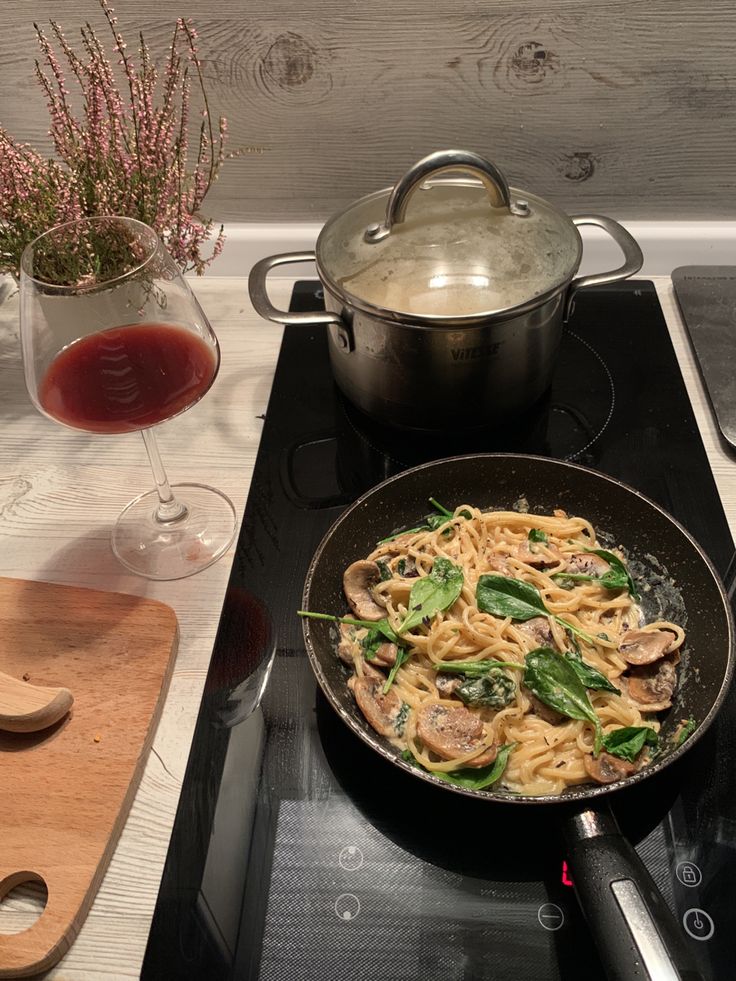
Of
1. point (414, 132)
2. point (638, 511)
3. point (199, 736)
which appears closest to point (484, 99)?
point (414, 132)

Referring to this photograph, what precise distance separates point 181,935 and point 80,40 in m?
1.26

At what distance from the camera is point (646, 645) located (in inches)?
33.4

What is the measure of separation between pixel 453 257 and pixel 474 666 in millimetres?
512

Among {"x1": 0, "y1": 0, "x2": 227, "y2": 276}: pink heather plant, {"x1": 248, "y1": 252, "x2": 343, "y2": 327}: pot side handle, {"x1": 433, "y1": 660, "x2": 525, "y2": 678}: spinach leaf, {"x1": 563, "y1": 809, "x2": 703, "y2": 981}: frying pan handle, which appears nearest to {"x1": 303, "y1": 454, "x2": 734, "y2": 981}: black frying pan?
{"x1": 563, "y1": 809, "x2": 703, "y2": 981}: frying pan handle

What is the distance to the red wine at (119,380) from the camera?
82cm

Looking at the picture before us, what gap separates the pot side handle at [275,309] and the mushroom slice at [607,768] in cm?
61

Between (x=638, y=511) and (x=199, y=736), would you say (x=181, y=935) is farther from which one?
(x=638, y=511)

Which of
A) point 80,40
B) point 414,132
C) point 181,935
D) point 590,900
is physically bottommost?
point 181,935

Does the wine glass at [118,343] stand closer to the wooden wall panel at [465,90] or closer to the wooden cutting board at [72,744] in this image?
the wooden cutting board at [72,744]

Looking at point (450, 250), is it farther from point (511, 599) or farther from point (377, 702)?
point (377, 702)

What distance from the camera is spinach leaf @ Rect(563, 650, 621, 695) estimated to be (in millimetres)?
825

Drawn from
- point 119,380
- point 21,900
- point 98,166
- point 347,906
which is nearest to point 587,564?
point 347,906

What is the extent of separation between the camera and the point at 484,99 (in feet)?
4.11

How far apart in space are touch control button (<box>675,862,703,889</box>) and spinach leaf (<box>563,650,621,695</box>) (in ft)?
0.56
